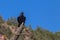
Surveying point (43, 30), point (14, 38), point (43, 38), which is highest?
point (43, 30)

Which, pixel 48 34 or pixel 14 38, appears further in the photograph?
pixel 48 34

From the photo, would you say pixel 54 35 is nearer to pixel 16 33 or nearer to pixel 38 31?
pixel 38 31

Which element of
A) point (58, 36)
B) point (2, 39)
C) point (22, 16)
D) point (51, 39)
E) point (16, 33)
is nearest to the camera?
point (22, 16)

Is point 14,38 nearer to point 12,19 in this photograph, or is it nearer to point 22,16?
point 22,16

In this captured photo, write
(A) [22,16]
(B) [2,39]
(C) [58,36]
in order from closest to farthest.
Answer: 1. (A) [22,16]
2. (B) [2,39]
3. (C) [58,36]

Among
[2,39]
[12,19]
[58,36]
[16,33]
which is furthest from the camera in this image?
[58,36]

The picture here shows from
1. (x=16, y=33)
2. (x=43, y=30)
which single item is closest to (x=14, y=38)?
(x=16, y=33)

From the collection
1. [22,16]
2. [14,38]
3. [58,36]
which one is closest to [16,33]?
[14,38]

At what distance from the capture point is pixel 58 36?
2111 inches

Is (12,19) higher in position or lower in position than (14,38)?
higher

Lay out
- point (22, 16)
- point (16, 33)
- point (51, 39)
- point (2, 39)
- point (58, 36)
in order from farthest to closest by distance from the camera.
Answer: point (58, 36) < point (51, 39) < point (2, 39) < point (16, 33) < point (22, 16)

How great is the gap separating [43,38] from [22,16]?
110 ft

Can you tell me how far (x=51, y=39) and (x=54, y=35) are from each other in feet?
16.6

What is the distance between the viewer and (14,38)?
11.7 m
